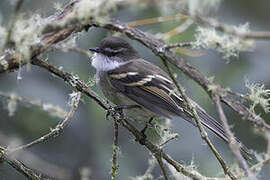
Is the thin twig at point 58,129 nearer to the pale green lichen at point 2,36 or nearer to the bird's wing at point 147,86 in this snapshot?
the pale green lichen at point 2,36

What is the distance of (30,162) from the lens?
3.71 meters

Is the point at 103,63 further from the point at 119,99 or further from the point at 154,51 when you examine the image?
the point at 154,51

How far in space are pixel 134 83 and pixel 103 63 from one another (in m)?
0.41

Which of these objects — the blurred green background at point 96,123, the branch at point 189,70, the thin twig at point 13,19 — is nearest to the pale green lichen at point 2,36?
the thin twig at point 13,19

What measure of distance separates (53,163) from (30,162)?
0.70 m

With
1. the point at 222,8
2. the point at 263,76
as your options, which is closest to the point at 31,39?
the point at 263,76

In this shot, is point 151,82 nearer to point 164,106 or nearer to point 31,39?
point 164,106

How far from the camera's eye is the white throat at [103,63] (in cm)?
416

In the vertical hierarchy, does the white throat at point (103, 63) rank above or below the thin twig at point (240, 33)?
above

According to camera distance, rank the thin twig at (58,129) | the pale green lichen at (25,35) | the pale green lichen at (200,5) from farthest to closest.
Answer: the thin twig at (58,129) → the pale green lichen at (25,35) → the pale green lichen at (200,5)

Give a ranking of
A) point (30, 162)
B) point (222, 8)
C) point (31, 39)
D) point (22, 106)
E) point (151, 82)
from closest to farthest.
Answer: point (31, 39) < point (30, 162) < point (151, 82) < point (22, 106) < point (222, 8)

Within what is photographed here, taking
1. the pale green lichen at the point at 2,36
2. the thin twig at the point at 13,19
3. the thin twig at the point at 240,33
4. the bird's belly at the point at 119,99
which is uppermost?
the bird's belly at the point at 119,99

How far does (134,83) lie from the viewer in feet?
13.2

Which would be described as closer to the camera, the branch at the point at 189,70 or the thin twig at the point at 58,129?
the branch at the point at 189,70
